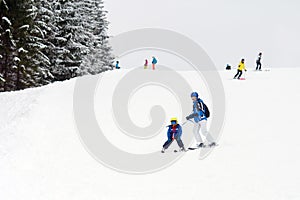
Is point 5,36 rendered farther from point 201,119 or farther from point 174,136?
point 201,119

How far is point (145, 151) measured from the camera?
11289 mm

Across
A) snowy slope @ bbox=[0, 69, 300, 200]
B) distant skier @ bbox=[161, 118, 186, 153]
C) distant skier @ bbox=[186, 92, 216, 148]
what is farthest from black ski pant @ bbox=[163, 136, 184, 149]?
distant skier @ bbox=[186, 92, 216, 148]

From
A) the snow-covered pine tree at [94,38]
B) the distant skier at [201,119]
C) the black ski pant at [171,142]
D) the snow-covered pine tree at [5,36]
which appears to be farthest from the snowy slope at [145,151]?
the snow-covered pine tree at [94,38]

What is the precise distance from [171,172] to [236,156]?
6.42ft

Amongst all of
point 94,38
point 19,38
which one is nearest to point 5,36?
point 19,38

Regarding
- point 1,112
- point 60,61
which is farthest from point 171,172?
point 60,61

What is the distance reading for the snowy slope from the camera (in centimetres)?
799

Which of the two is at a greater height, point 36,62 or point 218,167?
point 36,62

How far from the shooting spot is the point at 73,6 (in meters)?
29.2

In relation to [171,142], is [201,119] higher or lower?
higher

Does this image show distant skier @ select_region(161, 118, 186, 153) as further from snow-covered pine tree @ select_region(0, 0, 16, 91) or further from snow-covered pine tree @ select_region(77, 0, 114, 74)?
snow-covered pine tree @ select_region(77, 0, 114, 74)

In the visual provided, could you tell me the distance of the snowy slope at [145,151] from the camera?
7.99 metres

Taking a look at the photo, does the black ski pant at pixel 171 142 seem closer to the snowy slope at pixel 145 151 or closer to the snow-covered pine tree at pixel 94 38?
the snowy slope at pixel 145 151

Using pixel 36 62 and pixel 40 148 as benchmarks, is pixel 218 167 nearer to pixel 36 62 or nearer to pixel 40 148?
pixel 40 148
